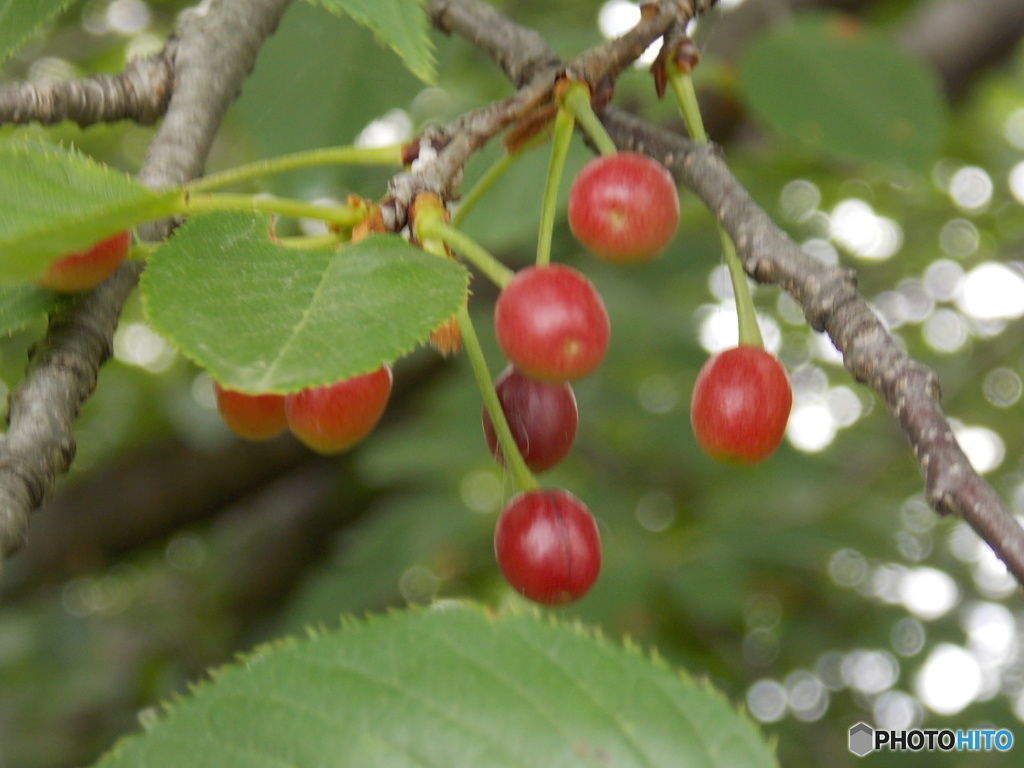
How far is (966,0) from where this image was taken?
3582mm

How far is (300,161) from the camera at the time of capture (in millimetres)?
930

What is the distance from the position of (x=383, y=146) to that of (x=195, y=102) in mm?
254

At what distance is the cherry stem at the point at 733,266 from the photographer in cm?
94

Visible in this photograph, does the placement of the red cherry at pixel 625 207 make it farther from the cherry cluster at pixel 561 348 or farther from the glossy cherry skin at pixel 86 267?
the glossy cherry skin at pixel 86 267

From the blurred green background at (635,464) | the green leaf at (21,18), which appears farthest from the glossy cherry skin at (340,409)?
the blurred green background at (635,464)

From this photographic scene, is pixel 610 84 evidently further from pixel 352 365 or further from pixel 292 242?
pixel 352 365

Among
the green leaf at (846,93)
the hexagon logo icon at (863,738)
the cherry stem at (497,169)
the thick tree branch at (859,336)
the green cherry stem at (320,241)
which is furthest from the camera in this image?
the green leaf at (846,93)

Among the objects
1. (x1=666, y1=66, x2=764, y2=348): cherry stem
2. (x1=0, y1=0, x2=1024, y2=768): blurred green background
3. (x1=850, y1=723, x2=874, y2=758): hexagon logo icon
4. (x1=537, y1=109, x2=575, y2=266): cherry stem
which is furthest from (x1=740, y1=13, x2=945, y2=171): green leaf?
(x1=537, y1=109, x2=575, y2=266): cherry stem

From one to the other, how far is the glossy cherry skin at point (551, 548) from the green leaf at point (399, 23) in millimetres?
460

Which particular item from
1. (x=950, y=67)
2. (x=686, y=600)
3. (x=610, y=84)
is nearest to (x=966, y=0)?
(x=950, y=67)

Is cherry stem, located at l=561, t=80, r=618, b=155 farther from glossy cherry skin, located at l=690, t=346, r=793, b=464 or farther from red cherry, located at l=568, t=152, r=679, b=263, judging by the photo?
glossy cherry skin, located at l=690, t=346, r=793, b=464

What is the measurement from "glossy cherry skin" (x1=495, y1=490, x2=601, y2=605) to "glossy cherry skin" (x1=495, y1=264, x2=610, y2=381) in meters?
0.24

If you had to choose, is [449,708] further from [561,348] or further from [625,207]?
[625,207]

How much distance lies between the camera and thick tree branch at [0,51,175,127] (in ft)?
3.57
